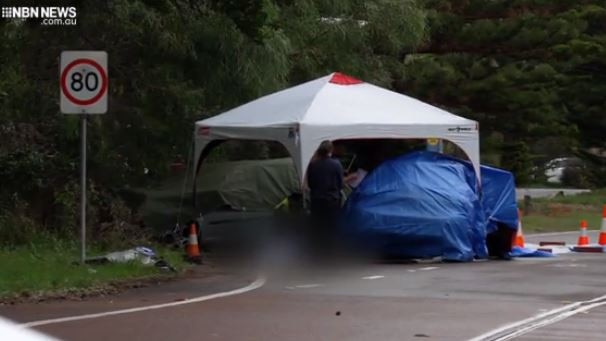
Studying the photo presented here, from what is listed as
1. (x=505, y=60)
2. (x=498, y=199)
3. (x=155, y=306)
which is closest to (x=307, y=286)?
(x=155, y=306)

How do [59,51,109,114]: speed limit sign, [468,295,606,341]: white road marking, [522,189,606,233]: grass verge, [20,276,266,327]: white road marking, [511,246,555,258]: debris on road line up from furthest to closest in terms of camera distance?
1. [522,189,606,233]: grass verge
2. [511,246,555,258]: debris on road
3. [59,51,109,114]: speed limit sign
4. [20,276,266,327]: white road marking
5. [468,295,606,341]: white road marking

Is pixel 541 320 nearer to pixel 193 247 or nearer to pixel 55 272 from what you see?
pixel 55 272

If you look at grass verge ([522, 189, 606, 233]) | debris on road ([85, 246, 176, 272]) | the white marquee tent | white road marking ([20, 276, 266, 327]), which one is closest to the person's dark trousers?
the white marquee tent

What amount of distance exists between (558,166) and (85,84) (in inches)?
1678

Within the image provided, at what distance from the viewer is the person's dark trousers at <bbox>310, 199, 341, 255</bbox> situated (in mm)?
17188

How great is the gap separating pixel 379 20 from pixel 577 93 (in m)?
21.1

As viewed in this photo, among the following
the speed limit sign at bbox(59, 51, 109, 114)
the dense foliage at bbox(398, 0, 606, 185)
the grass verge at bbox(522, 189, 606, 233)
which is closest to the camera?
the speed limit sign at bbox(59, 51, 109, 114)

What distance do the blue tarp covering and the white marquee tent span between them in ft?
1.78

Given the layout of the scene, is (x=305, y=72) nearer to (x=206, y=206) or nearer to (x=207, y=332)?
(x=206, y=206)

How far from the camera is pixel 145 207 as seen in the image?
19703 millimetres

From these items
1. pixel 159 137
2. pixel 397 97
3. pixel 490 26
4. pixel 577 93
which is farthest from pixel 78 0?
pixel 577 93

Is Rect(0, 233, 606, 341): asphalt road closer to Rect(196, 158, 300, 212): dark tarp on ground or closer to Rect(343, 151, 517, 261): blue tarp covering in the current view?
Rect(343, 151, 517, 261): blue tarp covering

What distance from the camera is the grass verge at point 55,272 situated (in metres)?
12.2

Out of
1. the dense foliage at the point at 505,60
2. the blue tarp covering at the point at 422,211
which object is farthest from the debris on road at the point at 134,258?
the dense foliage at the point at 505,60
